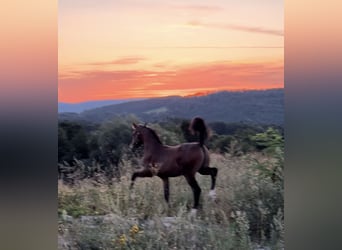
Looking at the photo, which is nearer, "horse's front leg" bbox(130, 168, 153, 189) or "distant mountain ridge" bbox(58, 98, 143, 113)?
"distant mountain ridge" bbox(58, 98, 143, 113)

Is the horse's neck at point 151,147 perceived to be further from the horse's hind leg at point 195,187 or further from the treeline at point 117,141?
the horse's hind leg at point 195,187

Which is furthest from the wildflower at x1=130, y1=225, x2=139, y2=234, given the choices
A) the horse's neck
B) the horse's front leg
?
the horse's neck

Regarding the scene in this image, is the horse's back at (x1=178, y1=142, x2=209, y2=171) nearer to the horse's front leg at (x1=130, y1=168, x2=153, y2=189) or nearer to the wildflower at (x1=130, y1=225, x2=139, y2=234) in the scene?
the horse's front leg at (x1=130, y1=168, x2=153, y2=189)

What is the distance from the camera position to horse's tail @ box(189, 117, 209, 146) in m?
6.55

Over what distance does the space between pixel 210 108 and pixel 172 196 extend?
72 centimetres

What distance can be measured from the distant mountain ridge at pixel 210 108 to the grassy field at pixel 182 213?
30 cm

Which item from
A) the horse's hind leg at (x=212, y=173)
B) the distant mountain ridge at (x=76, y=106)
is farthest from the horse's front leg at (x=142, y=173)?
the distant mountain ridge at (x=76, y=106)

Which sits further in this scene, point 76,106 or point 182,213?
point 182,213

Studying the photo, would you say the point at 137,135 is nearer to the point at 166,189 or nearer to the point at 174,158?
the point at 174,158

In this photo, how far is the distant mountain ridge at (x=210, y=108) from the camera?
21.5 feet

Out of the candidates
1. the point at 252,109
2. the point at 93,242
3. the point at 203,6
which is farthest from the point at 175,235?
the point at 203,6

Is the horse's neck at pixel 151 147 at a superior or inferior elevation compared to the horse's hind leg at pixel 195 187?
superior

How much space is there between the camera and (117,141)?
657 cm

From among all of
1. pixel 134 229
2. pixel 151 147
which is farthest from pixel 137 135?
pixel 134 229
